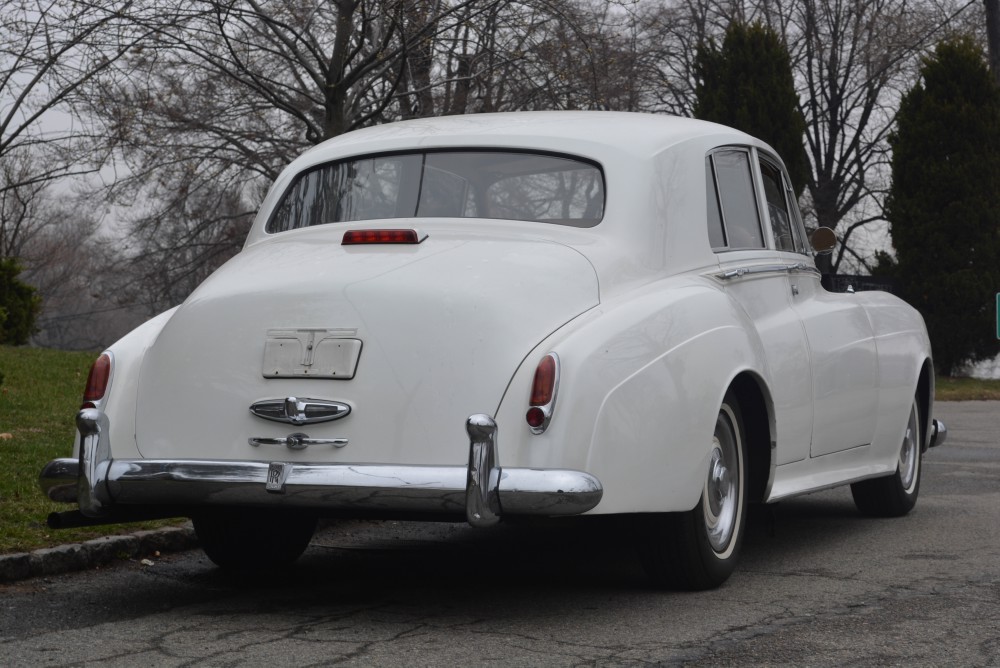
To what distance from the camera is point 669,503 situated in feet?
15.6

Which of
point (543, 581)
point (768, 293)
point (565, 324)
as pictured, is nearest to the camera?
point (565, 324)

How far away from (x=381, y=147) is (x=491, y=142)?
1.66ft

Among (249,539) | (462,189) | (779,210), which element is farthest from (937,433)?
(249,539)

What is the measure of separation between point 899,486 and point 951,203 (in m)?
19.0

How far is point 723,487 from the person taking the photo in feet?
A: 17.7

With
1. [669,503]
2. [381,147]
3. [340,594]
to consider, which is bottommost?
[340,594]

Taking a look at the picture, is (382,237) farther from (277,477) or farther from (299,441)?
(277,477)

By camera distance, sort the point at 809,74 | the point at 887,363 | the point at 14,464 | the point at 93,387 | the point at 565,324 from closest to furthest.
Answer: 1. the point at 565,324
2. the point at 93,387
3. the point at 887,363
4. the point at 14,464
5. the point at 809,74

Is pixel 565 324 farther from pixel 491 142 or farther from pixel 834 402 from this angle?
pixel 834 402

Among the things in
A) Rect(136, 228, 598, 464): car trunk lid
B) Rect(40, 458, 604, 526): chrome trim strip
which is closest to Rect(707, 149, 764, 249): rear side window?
Rect(136, 228, 598, 464): car trunk lid

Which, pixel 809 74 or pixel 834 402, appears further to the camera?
pixel 809 74

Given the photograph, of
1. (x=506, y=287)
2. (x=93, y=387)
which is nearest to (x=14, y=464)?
(x=93, y=387)

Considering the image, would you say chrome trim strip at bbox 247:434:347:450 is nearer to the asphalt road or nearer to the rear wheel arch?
the asphalt road

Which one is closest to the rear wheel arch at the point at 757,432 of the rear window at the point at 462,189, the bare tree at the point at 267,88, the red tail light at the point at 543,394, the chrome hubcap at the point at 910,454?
the rear window at the point at 462,189
